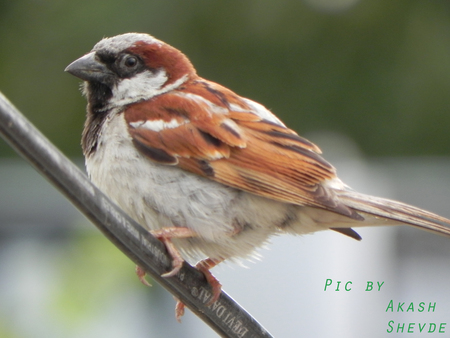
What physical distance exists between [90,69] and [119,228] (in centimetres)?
107

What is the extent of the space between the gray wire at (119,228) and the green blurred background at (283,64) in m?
3.65

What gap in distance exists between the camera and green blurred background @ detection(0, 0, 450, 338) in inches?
236

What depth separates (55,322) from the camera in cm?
340

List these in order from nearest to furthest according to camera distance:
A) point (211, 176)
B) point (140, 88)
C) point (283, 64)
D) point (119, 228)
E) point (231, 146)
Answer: point (119, 228) → point (211, 176) → point (231, 146) → point (140, 88) → point (283, 64)

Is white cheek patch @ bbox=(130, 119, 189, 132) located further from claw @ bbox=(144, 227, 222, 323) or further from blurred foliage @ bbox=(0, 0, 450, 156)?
blurred foliage @ bbox=(0, 0, 450, 156)

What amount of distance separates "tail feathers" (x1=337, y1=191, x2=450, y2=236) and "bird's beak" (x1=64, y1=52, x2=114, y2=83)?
2.86 ft

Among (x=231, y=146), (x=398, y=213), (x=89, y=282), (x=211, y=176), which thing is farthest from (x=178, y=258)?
(x=89, y=282)

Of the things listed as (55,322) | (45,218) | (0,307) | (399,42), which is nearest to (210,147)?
(55,322)

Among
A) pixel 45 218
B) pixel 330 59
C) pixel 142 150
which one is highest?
pixel 330 59

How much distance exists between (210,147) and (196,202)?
198mm

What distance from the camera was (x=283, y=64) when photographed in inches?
255

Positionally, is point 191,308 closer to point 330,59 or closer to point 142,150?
point 142,150

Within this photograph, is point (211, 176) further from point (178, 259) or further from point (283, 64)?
point (283, 64)

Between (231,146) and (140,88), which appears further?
(140,88)
